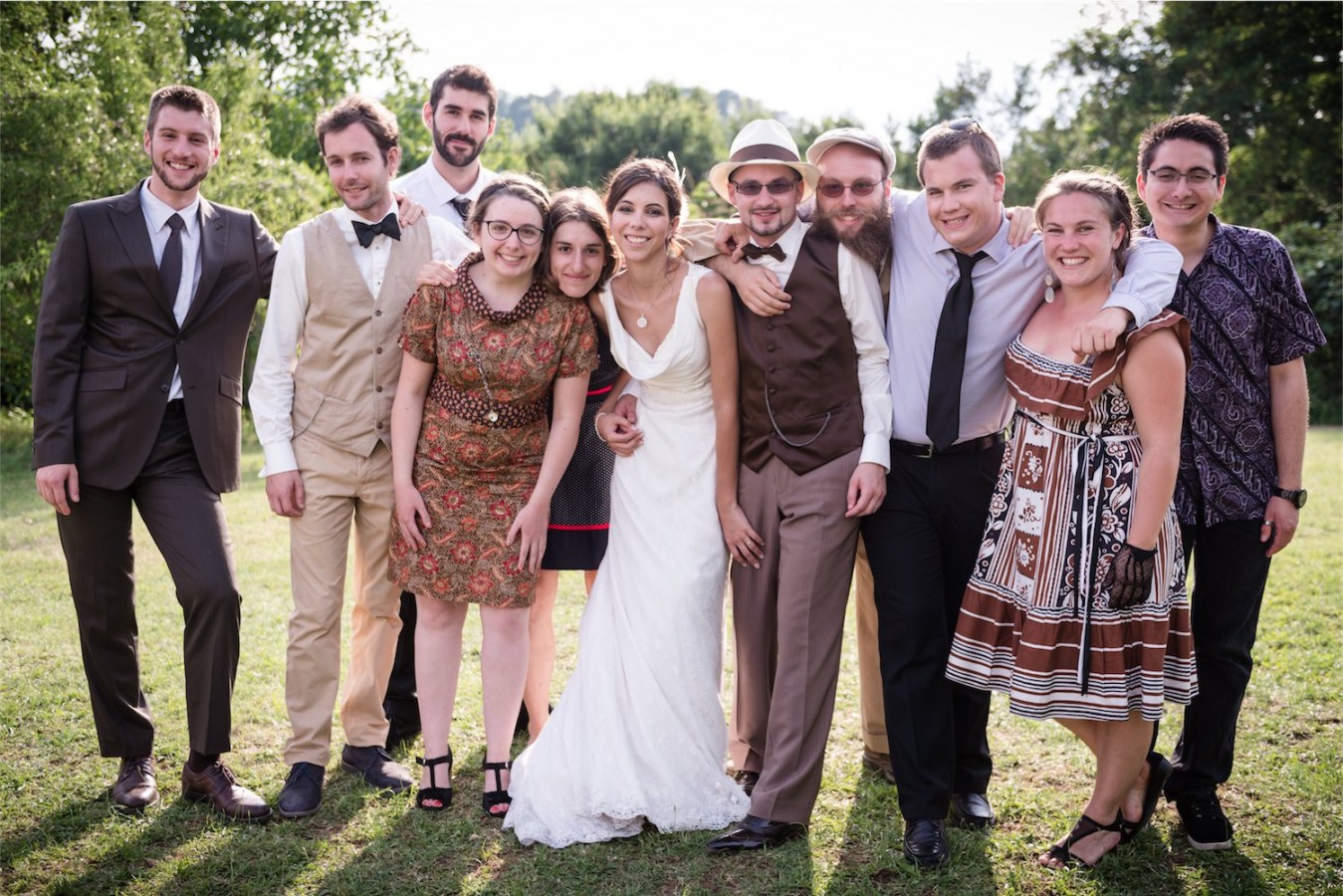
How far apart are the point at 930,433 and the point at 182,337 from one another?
8.66 feet

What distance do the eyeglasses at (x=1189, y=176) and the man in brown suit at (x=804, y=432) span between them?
100 centimetres

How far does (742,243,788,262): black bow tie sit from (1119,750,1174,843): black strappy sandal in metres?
2.09

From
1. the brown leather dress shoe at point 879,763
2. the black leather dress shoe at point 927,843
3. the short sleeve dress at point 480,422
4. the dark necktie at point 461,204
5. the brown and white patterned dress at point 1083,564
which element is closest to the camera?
the brown and white patterned dress at point 1083,564

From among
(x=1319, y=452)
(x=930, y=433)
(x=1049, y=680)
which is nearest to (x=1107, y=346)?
(x=930, y=433)

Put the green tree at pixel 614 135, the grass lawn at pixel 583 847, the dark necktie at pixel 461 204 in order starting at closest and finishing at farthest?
the grass lawn at pixel 583 847 < the dark necktie at pixel 461 204 < the green tree at pixel 614 135

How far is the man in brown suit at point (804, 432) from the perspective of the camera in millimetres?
3705

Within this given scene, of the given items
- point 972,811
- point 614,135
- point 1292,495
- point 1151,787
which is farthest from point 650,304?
point 614,135

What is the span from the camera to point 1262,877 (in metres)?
3.49

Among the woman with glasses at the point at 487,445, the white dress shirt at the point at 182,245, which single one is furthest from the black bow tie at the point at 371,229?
the white dress shirt at the point at 182,245

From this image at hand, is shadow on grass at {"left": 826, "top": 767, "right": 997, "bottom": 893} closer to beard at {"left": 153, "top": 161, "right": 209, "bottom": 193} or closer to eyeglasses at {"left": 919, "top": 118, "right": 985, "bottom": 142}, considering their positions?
eyeglasses at {"left": 919, "top": 118, "right": 985, "bottom": 142}

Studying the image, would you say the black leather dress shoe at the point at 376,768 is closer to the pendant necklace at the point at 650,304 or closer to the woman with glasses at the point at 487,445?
the woman with glasses at the point at 487,445

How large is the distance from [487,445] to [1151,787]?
2569 mm

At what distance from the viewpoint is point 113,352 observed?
3965 millimetres

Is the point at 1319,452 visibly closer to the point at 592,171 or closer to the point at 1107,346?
the point at 1107,346
